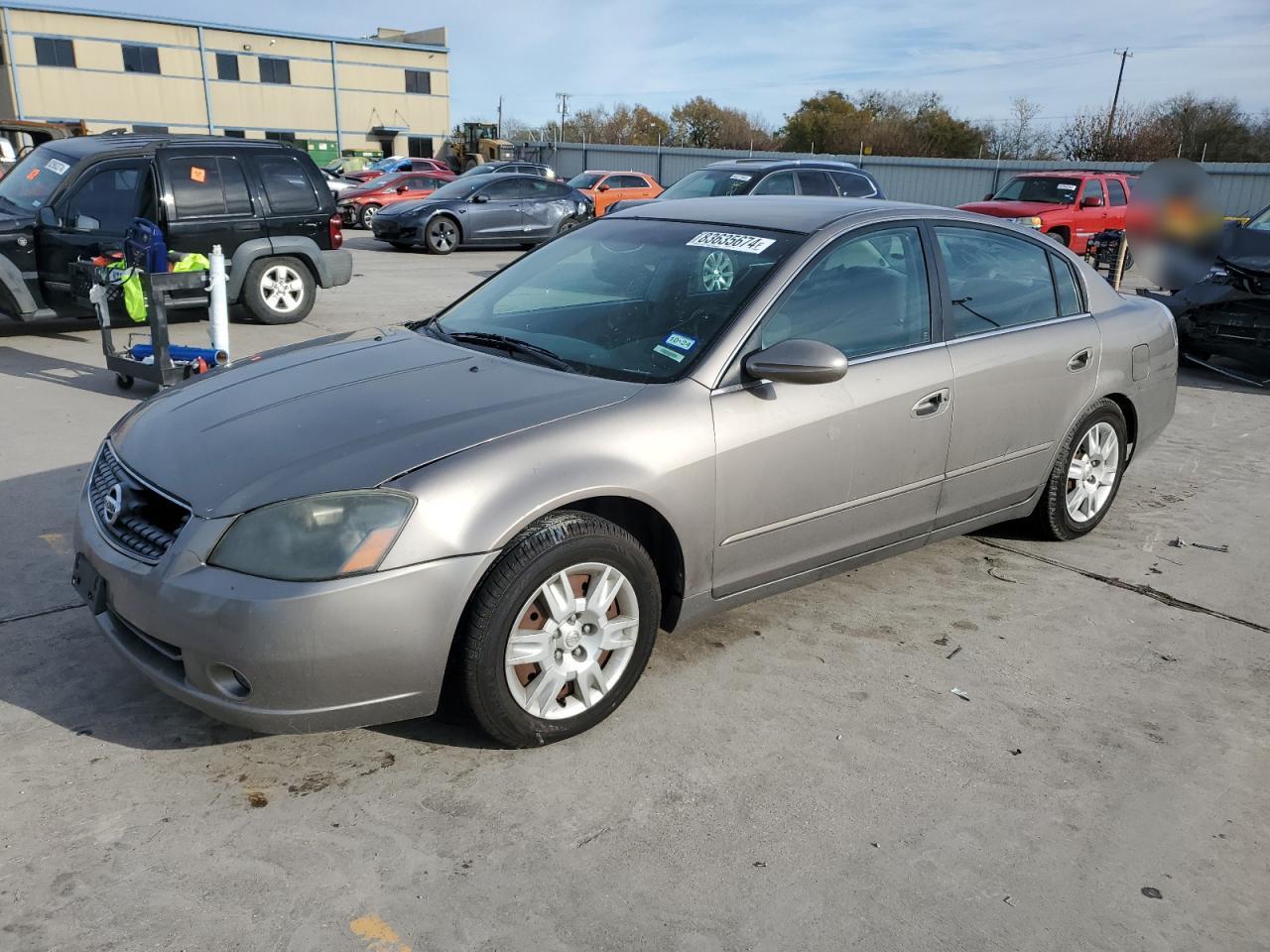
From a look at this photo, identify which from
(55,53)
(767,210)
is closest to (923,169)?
(767,210)

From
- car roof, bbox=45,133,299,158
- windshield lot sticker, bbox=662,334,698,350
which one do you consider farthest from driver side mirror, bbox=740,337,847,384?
car roof, bbox=45,133,299,158

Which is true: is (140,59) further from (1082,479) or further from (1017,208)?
(1082,479)

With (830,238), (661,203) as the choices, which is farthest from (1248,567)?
(661,203)

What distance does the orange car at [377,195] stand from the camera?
76.4 feet

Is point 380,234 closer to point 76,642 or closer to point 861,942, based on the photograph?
point 76,642

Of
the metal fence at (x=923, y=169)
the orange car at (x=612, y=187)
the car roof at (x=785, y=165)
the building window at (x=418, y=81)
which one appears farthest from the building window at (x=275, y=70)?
the car roof at (x=785, y=165)

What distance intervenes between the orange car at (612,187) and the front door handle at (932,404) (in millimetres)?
19348

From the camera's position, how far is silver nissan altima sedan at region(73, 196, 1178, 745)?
274cm

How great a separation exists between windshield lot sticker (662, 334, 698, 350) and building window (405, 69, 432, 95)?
60.6 m

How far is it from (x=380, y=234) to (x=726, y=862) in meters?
17.8

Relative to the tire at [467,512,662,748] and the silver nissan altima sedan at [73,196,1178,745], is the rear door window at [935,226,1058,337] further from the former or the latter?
the tire at [467,512,662,748]

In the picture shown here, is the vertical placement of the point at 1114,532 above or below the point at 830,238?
below

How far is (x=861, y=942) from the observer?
7.89ft

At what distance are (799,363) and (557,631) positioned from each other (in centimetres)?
118
